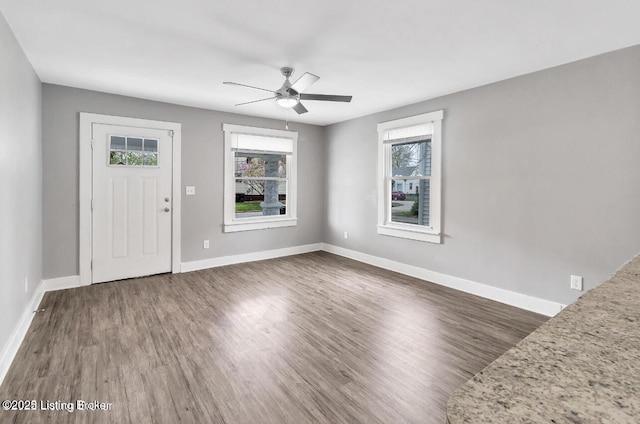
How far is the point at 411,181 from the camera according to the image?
4.89 meters

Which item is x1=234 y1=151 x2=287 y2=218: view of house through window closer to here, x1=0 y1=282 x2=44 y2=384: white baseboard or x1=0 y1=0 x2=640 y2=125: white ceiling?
x1=0 y1=0 x2=640 y2=125: white ceiling

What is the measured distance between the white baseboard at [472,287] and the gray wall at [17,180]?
433cm

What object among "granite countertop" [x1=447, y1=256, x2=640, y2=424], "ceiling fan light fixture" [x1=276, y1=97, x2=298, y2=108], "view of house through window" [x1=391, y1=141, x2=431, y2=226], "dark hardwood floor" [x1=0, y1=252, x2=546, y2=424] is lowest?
"dark hardwood floor" [x1=0, y1=252, x2=546, y2=424]

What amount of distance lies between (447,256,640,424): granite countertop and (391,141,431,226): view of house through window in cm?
396

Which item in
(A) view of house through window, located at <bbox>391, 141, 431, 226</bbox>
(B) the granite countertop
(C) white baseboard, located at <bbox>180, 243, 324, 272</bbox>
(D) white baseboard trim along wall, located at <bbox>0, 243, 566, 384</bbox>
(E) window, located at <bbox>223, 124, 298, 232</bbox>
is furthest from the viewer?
(E) window, located at <bbox>223, 124, 298, 232</bbox>

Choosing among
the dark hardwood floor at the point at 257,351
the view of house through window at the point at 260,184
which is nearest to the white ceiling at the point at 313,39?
Answer: the view of house through window at the point at 260,184

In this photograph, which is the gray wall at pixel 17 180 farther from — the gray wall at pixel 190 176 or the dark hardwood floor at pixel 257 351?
the dark hardwood floor at pixel 257 351

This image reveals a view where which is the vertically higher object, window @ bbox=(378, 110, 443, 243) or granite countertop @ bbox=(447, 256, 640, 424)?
window @ bbox=(378, 110, 443, 243)

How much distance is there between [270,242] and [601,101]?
4725mm

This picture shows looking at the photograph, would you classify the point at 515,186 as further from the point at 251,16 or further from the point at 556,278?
the point at 251,16

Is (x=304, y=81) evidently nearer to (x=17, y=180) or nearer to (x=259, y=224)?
(x=17, y=180)

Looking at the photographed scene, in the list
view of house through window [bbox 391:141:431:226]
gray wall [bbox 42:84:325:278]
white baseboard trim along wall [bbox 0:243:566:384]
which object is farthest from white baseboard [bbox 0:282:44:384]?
view of house through window [bbox 391:141:431:226]

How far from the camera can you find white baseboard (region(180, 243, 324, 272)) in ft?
16.3

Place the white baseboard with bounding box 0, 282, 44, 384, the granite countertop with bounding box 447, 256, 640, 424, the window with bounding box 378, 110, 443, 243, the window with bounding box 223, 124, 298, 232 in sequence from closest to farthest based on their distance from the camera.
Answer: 1. the granite countertop with bounding box 447, 256, 640, 424
2. the white baseboard with bounding box 0, 282, 44, 384
3. the window with bounding box 378, 110, 443, 243
4. the window with bounding box 223, 124, 298, 232
